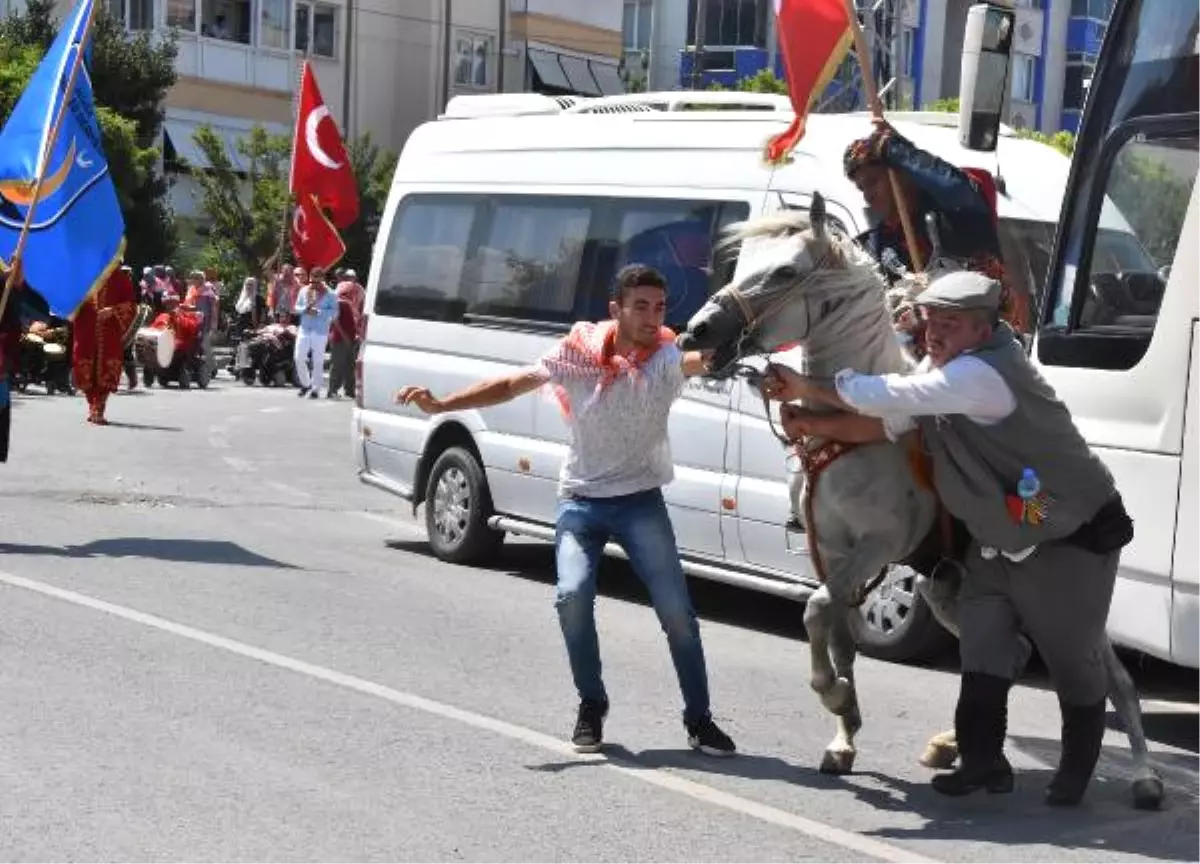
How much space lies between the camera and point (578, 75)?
60.4 metres

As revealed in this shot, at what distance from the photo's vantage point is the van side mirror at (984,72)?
888cm

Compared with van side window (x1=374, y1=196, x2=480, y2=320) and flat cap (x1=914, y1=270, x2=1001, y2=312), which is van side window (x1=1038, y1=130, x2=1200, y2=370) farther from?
van side window (x1=374, y1=196, x2=480, y2=320)

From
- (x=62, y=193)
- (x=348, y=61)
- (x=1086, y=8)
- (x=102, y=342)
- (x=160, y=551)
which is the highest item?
(x=1086, y=8)

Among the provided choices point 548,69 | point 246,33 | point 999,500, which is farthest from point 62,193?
point 548,69

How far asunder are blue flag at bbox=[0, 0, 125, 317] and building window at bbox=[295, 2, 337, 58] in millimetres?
40085

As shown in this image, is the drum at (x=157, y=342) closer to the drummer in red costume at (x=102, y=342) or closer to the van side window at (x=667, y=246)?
the drummer in red costume at (x=102, y=342)

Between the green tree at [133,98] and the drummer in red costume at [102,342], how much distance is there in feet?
53.3

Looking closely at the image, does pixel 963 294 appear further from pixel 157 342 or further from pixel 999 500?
pixel 157 342

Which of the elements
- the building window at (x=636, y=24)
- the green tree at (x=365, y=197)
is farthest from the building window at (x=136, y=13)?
the building window at (x=636, y=24)

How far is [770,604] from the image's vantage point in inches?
492

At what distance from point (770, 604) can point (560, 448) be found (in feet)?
4.92

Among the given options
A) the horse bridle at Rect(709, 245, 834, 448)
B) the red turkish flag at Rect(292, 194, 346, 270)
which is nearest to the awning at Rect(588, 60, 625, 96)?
the red turkish flag at Rect(292, 194, 346, 270)

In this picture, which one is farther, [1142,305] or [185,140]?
[185,140]

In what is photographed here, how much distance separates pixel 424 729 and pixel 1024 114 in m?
68.4
